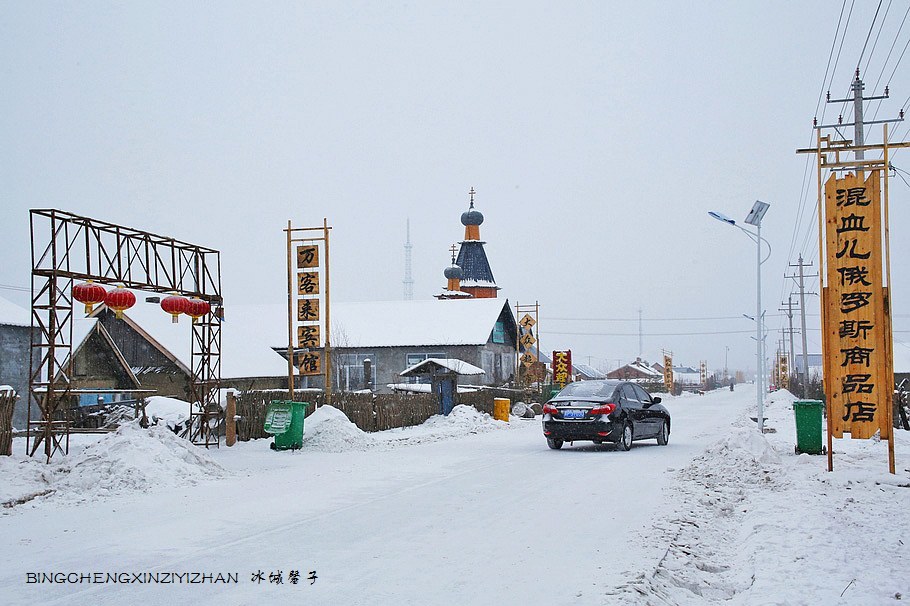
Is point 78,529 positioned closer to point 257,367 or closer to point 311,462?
point 311,462

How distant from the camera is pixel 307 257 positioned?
26.0 meters

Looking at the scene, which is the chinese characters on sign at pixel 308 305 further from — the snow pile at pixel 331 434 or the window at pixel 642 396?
the window at pixel 642 396

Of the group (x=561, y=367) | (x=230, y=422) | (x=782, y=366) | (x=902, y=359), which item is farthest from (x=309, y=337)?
(x=782, y=366)

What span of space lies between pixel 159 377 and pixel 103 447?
2041cm

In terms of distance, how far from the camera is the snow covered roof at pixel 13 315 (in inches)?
1144

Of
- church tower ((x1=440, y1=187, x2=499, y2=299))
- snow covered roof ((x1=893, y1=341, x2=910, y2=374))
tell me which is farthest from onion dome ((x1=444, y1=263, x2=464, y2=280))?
snow covered roof ((x1=893, y1=341, x2=910, y2=374))

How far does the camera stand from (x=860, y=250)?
13.9 meters

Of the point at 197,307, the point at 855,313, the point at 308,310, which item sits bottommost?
the point at 855,313

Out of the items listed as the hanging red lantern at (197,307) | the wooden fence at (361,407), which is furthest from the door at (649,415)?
the hanging red lantern at (197,307)

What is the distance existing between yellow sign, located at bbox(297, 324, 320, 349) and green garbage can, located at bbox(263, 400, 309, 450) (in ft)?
18.6

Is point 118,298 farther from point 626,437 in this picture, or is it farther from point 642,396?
point 642,396

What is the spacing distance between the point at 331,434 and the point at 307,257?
22.4ft

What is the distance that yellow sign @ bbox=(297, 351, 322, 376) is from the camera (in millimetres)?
26375

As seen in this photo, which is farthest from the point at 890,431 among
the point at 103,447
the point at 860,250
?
the point at 103,447
